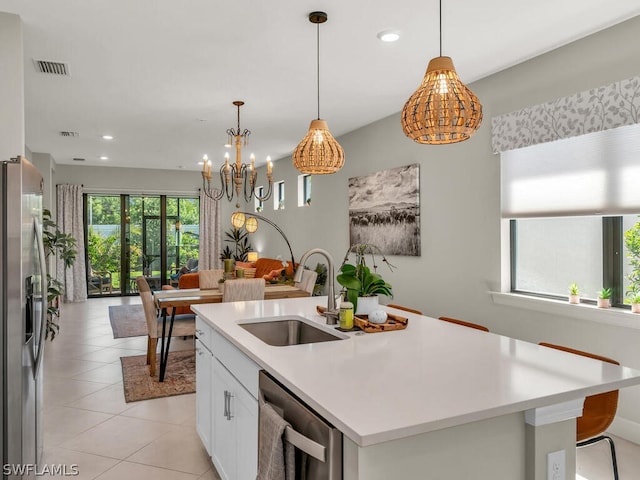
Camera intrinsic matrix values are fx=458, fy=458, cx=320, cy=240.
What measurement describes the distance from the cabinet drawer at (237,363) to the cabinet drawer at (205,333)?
0.24ft

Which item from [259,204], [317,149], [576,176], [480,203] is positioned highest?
[259,204]

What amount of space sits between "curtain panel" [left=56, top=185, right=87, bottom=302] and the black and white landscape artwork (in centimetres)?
607

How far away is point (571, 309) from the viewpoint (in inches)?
127

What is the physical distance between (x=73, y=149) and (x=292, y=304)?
6173 millimetres

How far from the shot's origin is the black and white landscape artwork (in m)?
4.90

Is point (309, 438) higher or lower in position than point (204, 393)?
higher

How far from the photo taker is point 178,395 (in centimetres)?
384

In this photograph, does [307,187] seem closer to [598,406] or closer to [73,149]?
[73,149]

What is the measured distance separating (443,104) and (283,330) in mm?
1469

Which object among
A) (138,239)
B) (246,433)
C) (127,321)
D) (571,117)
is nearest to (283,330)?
(246,433)

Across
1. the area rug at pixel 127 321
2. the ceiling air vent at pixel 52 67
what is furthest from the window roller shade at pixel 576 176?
the area rug at pixel 127 321

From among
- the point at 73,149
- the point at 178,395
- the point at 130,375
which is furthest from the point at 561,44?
the point at 73,149

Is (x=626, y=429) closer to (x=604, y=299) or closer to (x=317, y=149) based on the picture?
(x=604, y=299)

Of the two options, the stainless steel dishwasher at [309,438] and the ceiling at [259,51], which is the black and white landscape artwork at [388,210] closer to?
the ceiling at [259,51]
